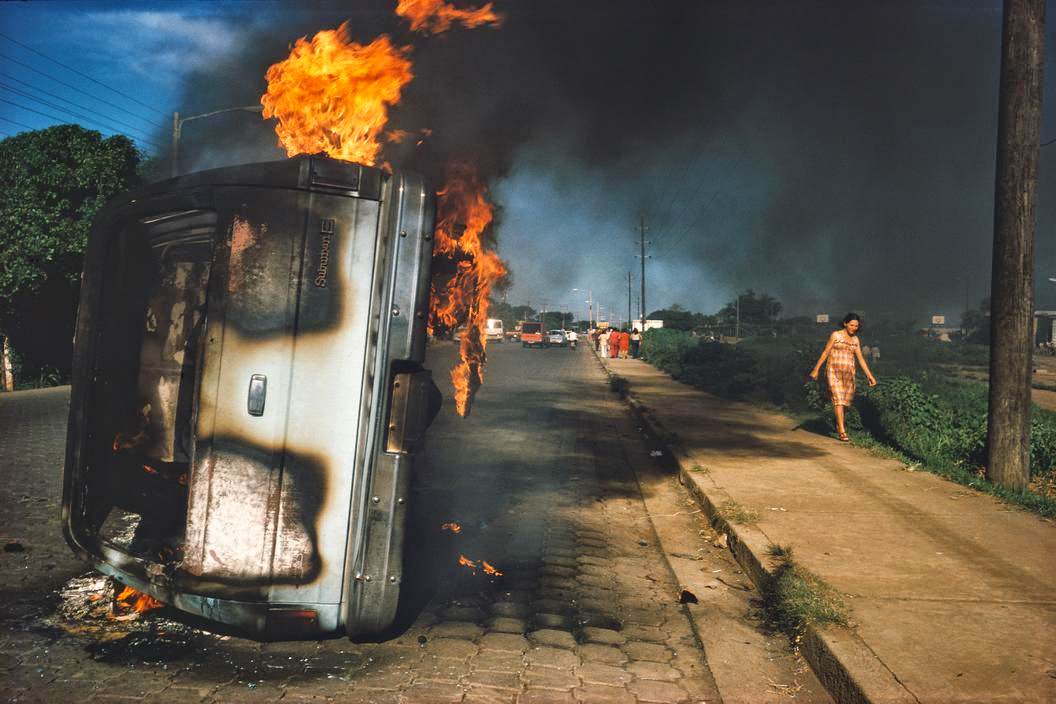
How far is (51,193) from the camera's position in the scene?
17.4 m

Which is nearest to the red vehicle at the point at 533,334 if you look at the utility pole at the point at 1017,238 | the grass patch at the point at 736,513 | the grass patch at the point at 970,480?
the grass patch at the point at 970,480

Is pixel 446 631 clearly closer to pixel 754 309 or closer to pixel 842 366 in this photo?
pixel 842 366

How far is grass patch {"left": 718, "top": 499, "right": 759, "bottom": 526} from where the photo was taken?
19.1 ft

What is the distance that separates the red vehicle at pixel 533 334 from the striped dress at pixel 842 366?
48283 millimetres

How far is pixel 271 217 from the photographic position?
3.25 meters

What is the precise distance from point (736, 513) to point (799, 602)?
82.0 inches

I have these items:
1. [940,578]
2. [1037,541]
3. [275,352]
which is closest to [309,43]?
[275,352]

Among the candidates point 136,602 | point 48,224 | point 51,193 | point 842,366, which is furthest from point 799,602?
point 51,193

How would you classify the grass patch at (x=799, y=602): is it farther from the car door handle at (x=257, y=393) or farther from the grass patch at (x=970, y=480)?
the grass patch at (x=970, y=480)

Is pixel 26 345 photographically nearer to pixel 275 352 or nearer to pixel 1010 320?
pixel 275 352

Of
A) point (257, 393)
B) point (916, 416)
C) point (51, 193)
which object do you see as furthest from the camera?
point (51, 193)

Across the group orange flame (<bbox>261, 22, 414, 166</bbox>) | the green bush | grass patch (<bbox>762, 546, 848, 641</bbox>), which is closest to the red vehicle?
the green bush

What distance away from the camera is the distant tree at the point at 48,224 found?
16.5 m

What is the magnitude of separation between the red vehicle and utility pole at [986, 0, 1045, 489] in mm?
51228
